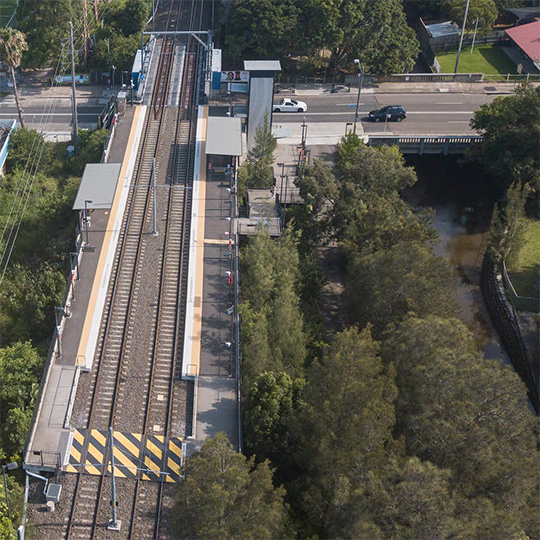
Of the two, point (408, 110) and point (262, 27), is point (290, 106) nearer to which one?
point (262, 27)

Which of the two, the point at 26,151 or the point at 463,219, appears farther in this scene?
the point at 463,219

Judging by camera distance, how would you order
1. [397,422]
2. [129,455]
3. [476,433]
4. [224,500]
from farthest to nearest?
[129,455]
[397,422]
[476,433]
[224,500]

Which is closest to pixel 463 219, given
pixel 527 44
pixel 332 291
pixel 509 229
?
pixel 509 229

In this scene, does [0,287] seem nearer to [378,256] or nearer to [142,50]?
[378,256]

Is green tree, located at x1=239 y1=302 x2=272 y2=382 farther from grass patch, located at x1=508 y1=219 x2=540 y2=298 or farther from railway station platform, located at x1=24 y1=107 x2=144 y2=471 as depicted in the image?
grass patch, located at x1=508 y1=219 x2=540 y2=298

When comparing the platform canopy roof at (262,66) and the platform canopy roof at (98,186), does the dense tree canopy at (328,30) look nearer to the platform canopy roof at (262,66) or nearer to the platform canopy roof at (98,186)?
the platform canopy roof at (262,66)

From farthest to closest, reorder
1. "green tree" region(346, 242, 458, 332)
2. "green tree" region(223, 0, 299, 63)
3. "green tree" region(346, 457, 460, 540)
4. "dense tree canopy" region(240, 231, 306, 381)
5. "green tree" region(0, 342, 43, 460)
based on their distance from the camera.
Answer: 1. "green tree" region(223, 0, 299, 63)
2. "green tree" region(346, 242, 458, 332)
3. "dense tree canopy" region(240, 231, 306, 381)
4. "green tree" region(0, 342, 43, 460)
5. "green tree" region(346, 457, 460, 540)

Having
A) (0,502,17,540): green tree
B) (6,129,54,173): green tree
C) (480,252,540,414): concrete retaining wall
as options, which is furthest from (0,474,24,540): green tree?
(6,129,54,173): green tree
